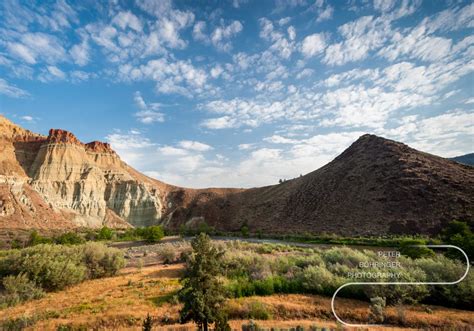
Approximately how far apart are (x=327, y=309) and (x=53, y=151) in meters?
84.3

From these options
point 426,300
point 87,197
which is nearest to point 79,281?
point 426,300

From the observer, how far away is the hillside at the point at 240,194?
40.7 meters

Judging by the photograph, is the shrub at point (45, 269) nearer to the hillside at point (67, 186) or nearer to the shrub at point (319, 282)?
the shrub at point (319, 282)

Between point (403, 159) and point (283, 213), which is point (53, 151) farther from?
point (403, 159)

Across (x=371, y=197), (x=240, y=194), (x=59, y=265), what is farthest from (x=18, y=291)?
(x=240, y=194)

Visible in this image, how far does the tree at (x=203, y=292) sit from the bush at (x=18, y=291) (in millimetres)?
9593

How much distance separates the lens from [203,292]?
24.4ft

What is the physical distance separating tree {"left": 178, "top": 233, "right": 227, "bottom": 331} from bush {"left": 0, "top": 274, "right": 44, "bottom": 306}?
9593 mm

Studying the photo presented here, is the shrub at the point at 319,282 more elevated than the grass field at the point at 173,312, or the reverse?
the shrub at the point at 319,282

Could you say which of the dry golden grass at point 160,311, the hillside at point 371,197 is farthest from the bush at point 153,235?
the dry golden grass at point 160,311

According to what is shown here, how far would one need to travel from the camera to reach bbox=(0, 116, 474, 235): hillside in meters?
40.7

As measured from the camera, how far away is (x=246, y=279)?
12.8 metres

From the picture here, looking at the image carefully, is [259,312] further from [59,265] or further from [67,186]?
[67,186]

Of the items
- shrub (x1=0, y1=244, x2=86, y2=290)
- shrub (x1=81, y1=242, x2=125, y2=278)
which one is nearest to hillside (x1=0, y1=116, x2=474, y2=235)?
shrub (x1=81, y1=242, x2=125, y2=278)
